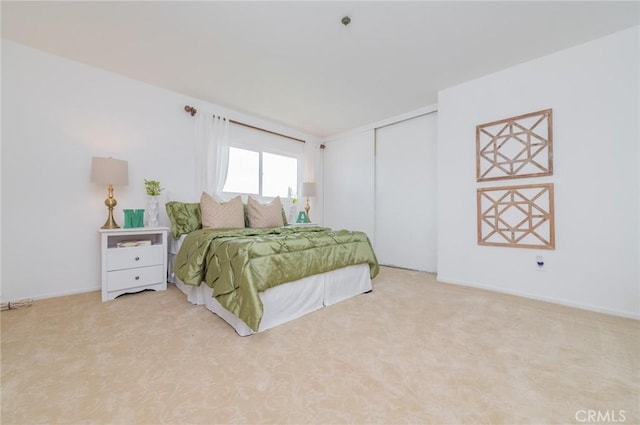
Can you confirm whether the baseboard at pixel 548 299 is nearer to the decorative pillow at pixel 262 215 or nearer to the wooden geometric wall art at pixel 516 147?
the wooden geometric wall art at pixel 516 147

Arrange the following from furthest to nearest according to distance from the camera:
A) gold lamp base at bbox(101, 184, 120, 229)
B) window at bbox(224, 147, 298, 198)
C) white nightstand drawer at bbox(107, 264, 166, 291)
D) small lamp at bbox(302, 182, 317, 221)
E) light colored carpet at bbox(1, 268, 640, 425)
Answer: small lamp at bbox(302, 182, 317, 221) < window at bbox(224, 147, 298, 198) < gold lamp base at bbox(101, 184, 120, 229) < white nightstand drawer at bbox(107, 264, 166, 291) < light colored carpet at bbox(1, 268, 640, 425)

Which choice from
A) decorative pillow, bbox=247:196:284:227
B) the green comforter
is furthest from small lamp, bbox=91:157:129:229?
decorative pillow, bbox=247:196:284:227

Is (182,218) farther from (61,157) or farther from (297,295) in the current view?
(297,295)

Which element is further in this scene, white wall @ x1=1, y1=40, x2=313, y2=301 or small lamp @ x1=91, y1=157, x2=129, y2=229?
small lamp @ x1=91, y1=157, x2=129, y2=229

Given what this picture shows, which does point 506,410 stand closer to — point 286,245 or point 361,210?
point 286,245

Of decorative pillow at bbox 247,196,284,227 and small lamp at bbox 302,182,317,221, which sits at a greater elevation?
small lamp at bbox 302,182,317,221

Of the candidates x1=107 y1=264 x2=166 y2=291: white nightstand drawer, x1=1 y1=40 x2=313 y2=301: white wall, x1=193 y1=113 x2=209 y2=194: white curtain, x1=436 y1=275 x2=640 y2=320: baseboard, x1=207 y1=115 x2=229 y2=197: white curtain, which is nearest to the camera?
x1=436 y1=275 x2=640 y2=320: baseboard

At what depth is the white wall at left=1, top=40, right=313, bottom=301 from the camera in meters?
2.40

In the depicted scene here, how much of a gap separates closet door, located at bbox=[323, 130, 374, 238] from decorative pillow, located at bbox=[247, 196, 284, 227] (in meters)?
1.67

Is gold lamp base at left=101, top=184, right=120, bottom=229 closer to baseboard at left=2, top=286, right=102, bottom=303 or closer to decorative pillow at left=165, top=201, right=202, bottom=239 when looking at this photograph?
decorative pillow at left=165, top=201, right=202, bottom=239

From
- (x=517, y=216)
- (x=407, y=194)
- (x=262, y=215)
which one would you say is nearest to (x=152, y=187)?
(x=262, y=215)

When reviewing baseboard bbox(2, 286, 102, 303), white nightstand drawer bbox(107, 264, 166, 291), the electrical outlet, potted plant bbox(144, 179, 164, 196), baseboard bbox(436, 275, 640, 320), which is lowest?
baseboard bbox(436, 275, 640, 320)

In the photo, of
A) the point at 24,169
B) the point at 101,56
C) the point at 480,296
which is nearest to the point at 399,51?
the point at 480,296

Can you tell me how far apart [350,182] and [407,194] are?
1143 mm
